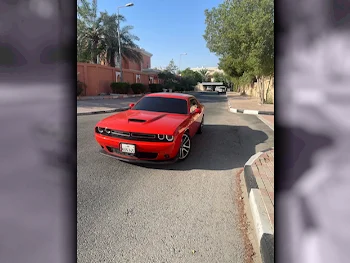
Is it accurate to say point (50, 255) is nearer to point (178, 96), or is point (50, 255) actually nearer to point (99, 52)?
point (178, 96)

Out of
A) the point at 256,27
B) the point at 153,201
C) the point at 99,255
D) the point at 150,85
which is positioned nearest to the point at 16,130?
the point at 99,255

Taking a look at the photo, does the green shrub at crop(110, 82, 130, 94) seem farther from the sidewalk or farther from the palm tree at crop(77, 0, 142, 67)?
the sidewalk

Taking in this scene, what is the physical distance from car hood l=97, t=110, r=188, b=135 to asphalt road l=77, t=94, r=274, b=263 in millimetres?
696

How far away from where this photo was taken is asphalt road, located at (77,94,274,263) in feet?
7.27

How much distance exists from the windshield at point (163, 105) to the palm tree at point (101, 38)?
22.8 m

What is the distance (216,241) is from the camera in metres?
2.38

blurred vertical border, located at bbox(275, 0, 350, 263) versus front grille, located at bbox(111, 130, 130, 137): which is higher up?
blurred vertical border, located at bbox(275, 0, 350, 263)

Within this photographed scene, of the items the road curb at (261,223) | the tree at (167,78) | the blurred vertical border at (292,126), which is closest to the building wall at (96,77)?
the tree at (167,78)

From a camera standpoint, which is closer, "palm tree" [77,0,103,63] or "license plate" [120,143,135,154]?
"license plate" [120,143,135,154]

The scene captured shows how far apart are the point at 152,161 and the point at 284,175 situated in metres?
3.14

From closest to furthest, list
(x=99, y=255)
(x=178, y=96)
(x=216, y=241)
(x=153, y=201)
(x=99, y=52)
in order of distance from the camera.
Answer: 1. (x=99, y=255)
2. (x=216, y=241)
3. (x=153, y=201)
4. (x=178, y=96)
5. (x=99, y=52)

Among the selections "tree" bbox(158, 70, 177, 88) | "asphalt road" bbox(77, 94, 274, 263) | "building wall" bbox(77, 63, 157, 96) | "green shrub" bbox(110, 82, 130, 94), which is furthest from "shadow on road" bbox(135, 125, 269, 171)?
"tree" bbox(158, 70, 177, 88)

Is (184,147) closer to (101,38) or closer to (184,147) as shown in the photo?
(184,147)

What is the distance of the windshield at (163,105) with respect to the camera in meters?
5.25
